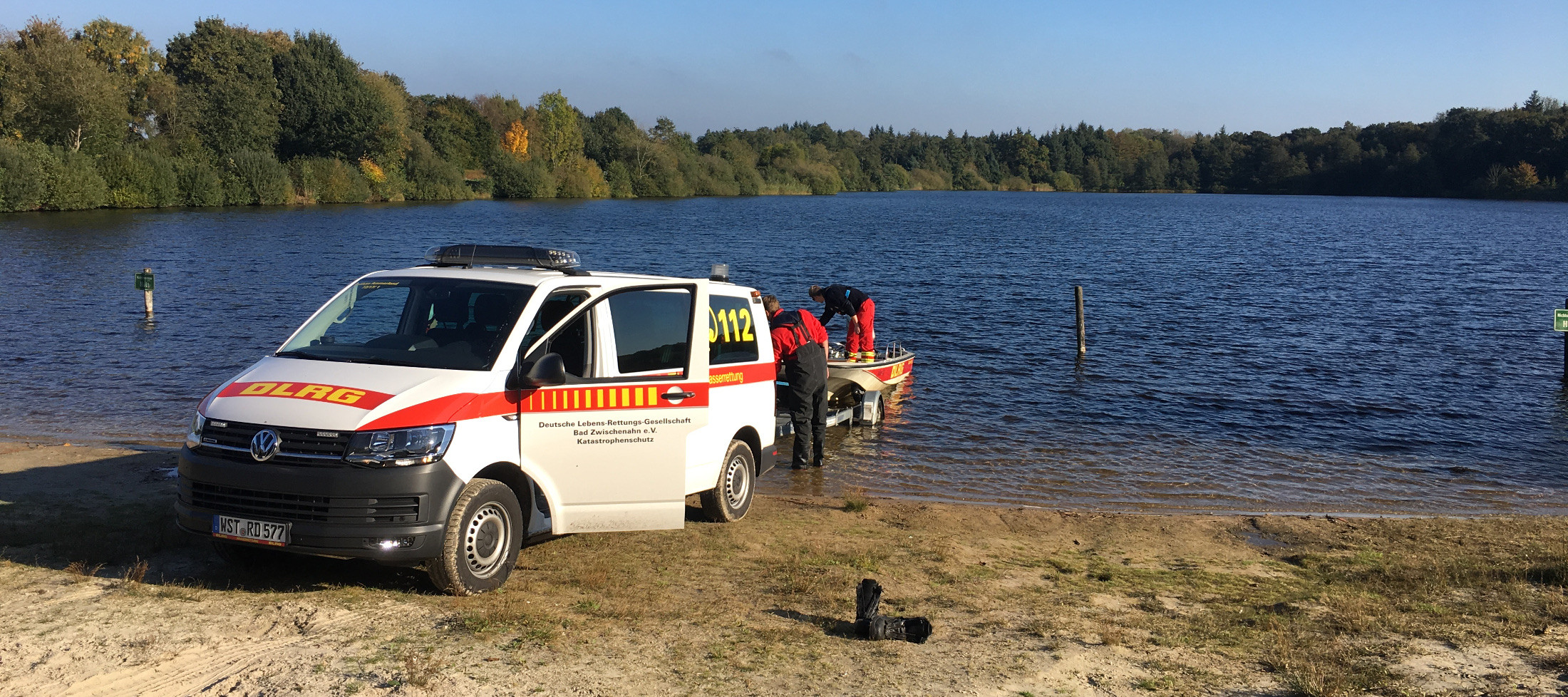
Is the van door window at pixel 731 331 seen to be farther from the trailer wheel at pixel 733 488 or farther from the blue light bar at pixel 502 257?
the blue light bar at pixel 502 257

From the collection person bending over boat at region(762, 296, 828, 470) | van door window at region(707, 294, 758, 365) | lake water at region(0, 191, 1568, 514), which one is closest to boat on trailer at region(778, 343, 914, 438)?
lake water at region(0, 191, 1568, 514)

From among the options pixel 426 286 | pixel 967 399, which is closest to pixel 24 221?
pixel 967 399

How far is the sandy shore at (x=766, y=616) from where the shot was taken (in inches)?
215

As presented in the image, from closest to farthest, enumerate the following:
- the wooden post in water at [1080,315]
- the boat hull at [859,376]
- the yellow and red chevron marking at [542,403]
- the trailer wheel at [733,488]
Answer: the yellow and red chevron marking at [542,403] < the trailer wheel at [733,488] < the boat hull at [859,376] < the wooden post in water at [1080,315]

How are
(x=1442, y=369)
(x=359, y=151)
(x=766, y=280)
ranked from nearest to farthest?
(x=1442, y=369) → (x=766, y=280) → (x=359, y=151)

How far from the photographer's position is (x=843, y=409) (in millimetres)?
15914

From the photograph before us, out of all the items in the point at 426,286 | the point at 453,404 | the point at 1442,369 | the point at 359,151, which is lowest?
the point at 1442,369

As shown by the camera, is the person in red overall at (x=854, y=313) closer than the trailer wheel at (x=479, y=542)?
No

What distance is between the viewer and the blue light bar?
26.1ft

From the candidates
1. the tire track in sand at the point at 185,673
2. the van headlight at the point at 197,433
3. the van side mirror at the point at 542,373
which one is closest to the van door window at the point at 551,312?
the van side mirror at the point at 542,373

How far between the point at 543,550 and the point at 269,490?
7.58 feet

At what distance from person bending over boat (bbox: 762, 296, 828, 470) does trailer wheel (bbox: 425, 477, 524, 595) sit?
5697mm

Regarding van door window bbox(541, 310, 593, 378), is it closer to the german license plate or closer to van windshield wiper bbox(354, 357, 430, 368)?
van windshield wiper bbox(354, 357, 430, 368)

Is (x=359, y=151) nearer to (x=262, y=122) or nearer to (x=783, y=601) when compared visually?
(x=262, y=122)
